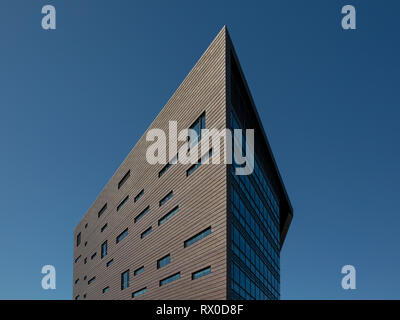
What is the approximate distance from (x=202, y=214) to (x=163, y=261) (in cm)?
886

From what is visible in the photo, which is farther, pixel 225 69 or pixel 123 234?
pixel 123 234

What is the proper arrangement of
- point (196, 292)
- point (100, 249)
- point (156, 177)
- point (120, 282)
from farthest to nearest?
point (100, 249)
point (120, 282)
point (156, 177)
point (196, 292)

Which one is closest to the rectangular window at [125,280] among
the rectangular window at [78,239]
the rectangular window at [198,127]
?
the rectangular window at [198,127]

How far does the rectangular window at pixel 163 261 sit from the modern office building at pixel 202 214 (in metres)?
0.17

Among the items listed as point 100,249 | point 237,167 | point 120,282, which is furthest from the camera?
point 100,249

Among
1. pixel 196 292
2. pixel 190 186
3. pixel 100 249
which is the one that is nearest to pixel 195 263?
pixel 196 292

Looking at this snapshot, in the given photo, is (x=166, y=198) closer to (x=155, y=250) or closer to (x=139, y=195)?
(x=155, y=250)

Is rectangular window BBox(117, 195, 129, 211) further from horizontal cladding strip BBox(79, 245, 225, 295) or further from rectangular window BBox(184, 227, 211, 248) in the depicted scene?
rectangular window BBox(184, 227, 211, 248)

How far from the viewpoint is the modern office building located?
31312 millimetres

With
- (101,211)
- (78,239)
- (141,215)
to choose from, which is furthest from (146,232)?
(78,239)
